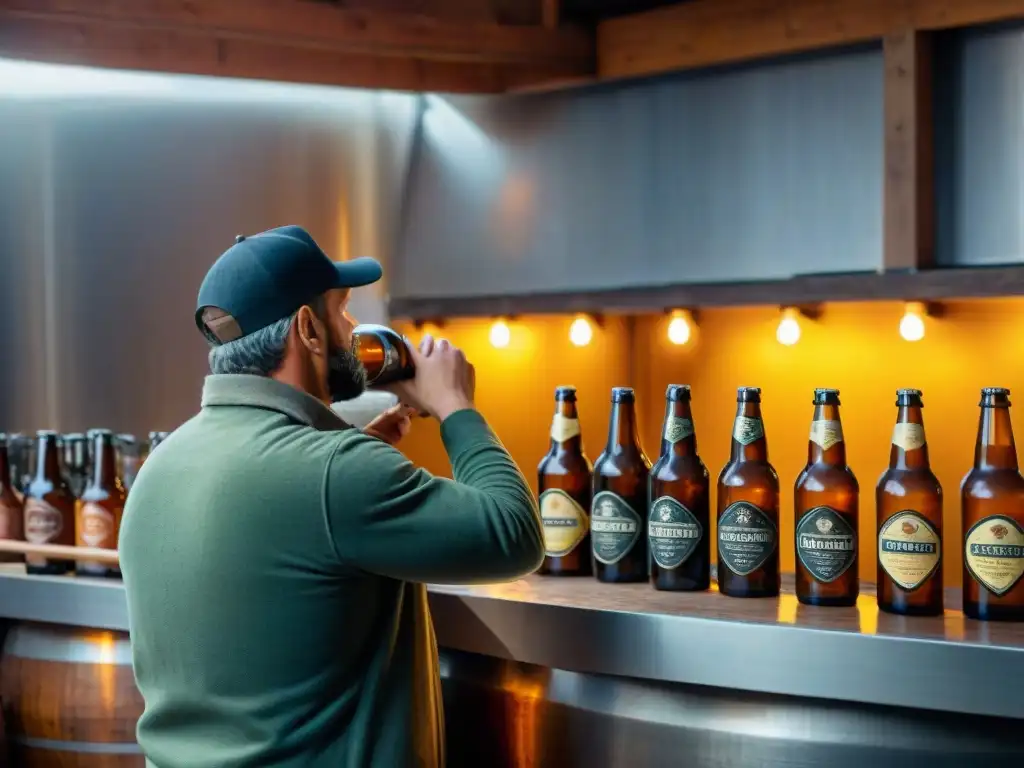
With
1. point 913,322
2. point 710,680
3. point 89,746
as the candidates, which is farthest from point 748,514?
point 89,746

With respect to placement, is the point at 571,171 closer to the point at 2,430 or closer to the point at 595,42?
the point at 595,42

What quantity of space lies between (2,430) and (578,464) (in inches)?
66.1

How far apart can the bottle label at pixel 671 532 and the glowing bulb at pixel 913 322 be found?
92 cm

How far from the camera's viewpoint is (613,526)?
202 cm

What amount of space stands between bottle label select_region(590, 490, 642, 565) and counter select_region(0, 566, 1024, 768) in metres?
0.06

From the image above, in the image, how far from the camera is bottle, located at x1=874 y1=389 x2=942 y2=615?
172 cm

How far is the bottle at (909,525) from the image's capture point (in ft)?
5.66

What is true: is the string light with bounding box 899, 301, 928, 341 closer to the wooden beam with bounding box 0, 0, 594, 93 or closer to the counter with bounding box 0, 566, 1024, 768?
the counter with bounding box 0, 566, 1024, 768

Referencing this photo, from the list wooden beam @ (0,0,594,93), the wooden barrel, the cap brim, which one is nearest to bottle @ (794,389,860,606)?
the cap brim

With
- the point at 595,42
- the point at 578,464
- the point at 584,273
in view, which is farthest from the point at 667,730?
the point at 595,42

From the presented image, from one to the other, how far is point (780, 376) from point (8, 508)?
1.68m

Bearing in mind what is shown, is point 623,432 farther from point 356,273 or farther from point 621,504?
point 356,273

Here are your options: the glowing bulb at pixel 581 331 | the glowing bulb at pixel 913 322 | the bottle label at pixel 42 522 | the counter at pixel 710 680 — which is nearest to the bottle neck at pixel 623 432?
the counter at pixel 710 680

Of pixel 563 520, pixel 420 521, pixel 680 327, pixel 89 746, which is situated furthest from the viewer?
pixel 680 327
